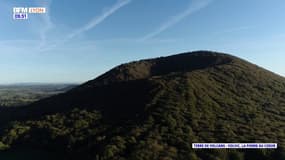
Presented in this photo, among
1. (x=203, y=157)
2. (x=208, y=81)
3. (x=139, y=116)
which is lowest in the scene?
(x=203, y=157)

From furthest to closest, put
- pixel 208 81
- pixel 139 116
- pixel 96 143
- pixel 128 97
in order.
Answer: pixel 208 81 < pixel 128 97 < pixel 139 116 < pixel 96 143

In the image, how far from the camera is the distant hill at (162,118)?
80.2 m

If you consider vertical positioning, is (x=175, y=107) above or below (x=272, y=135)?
above

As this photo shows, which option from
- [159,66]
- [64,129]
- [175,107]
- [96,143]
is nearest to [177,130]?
[175,107]

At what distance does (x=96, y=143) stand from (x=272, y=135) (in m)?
51.4

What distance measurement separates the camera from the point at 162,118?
321ft

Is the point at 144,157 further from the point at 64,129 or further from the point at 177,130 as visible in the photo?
the point at 64,129

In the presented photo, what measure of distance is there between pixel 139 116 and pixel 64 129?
27456 mm

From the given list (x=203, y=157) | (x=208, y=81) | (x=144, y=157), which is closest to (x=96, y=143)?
(x=144, y=157)

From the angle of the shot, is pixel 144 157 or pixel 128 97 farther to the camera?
pixel 128 97

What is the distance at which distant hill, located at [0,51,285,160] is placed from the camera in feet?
263

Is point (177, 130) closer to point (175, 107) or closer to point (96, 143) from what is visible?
point (175, 107)

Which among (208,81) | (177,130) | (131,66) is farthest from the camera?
(131,66)

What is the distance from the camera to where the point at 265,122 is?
96688mm
